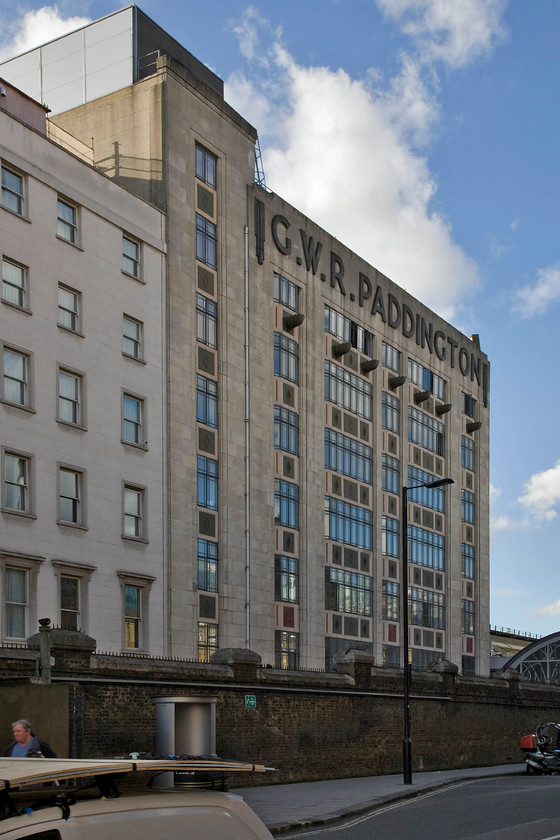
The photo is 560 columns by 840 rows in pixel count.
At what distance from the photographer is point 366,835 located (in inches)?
706

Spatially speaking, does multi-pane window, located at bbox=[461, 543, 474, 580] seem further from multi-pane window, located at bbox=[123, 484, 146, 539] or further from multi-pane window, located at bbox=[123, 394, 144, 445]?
multi-pane window, located at bbox=[123, 394, 144, 445]

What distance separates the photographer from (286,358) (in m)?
49.4

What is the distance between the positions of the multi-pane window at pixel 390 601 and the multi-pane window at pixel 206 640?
15078 millimetres

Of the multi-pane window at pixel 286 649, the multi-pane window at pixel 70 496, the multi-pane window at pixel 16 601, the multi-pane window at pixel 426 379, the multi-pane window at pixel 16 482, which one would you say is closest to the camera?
the multi-pane window at pixel 16 601

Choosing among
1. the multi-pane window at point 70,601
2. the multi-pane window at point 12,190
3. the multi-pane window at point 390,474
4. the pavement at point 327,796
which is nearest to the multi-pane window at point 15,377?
the multi-pane window at point 12,190

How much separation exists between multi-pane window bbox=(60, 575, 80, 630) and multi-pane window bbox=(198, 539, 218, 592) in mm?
7701

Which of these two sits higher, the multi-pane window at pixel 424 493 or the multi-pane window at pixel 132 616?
the multi-pane window at pixel 424 493

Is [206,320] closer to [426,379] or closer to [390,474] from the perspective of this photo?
[390,474]

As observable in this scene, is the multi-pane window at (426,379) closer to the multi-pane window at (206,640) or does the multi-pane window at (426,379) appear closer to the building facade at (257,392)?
the building facade at (257,392)

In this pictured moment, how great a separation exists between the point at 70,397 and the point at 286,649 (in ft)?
56.2

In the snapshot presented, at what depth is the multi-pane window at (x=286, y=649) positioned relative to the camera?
1829 inches

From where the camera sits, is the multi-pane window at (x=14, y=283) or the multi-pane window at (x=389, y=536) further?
the multi-pane window at (x=389, y=536)

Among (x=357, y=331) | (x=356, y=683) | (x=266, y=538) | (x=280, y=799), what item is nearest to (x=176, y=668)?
(x=280, y=799)

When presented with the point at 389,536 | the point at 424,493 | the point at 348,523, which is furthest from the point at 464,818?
the point at 424,493
